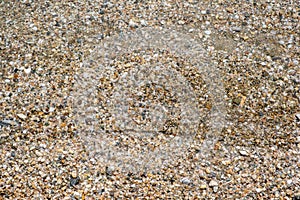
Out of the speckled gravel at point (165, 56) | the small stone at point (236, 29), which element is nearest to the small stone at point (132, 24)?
the speckled gravel at point (165, 56)

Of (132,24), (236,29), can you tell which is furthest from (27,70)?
(236,29)

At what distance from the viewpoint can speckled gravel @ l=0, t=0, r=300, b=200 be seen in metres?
2.82

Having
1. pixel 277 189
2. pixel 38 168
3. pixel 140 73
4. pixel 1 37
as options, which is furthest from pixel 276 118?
pixel 1 37

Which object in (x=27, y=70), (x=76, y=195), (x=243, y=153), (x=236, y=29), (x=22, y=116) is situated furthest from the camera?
(x=236, y=29)

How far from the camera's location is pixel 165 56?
11.0 ft

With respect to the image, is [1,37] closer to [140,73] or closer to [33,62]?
[33,62]

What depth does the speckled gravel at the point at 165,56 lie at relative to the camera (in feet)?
9.25

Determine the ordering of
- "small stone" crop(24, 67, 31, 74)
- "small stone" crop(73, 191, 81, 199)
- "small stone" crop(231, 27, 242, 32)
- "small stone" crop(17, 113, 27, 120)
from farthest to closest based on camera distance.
→ "small stone" crop(231, 27, 242, 32)
"small stone" crop(24, 67, 31, 74)
"small stone" crop(17, 113, 27, 120)
"small stone" crop(73, 191, 81, 199)

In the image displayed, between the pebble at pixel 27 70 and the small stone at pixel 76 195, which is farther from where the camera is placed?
the pebble at pixel 27 70

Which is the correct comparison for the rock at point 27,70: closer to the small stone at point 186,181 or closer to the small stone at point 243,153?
the small stone at point 186,181

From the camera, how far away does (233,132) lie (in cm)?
301

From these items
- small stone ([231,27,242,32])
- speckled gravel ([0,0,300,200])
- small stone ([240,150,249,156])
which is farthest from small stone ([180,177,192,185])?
small stone ([231,27,242,32])

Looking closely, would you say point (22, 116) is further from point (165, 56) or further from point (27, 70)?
point (165, 56)

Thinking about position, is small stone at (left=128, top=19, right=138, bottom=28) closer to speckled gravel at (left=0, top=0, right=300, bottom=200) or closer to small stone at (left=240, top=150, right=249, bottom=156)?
speckled gravel at (left=0, top=0, right=300, bottom=200)
